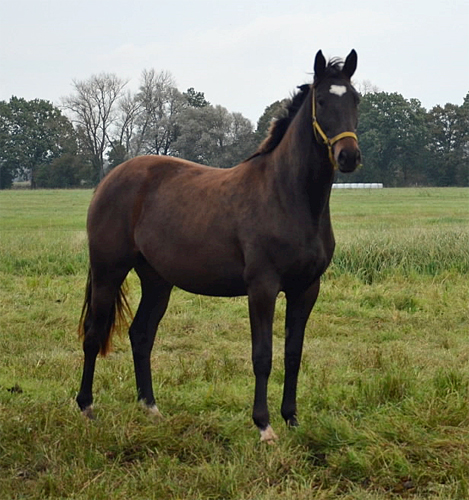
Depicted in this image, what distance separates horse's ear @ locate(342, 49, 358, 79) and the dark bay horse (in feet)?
0.04

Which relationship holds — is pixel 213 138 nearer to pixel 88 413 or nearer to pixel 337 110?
pixel 88 413

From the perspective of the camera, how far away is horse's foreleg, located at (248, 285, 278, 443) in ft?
13.5

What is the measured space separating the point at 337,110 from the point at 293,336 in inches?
63.1

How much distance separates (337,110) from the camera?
3.88 metres

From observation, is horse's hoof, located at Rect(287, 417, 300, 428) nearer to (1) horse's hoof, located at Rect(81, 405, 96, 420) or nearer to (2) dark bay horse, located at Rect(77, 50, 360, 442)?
(2) dark bay horse, located at Rect(77, 50, 360, 442)

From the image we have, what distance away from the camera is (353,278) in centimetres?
982

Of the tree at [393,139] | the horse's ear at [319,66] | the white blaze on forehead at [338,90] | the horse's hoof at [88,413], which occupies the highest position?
the tree at [393,139]

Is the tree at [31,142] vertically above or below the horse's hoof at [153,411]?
above

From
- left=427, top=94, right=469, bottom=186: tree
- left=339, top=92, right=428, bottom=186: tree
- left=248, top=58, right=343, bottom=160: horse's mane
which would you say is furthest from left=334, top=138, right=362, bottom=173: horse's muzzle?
left=427, top=94, right=469, bottom=186: tree

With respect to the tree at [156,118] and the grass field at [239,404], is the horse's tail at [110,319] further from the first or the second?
the tree at [156,118]

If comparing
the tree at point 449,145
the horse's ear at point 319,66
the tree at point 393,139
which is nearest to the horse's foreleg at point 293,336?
the horse's ear at point 319,66

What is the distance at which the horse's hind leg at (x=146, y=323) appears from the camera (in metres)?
5.10

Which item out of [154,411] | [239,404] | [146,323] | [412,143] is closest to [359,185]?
[412,143]

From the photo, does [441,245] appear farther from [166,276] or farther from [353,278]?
[166,276]
